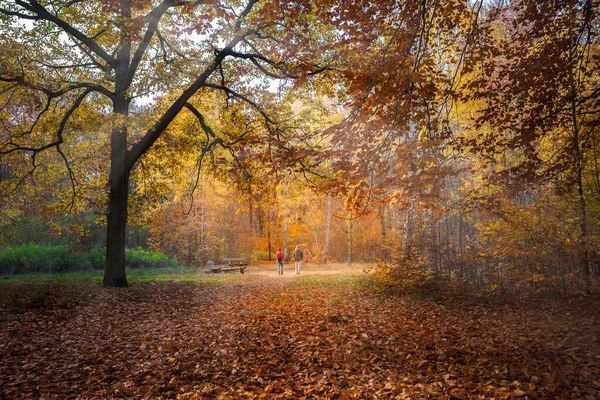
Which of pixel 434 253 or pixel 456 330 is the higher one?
pixel 434 253

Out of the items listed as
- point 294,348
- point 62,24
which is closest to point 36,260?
point 62,24

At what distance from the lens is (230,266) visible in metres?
21.5

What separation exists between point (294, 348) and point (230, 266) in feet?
53.7

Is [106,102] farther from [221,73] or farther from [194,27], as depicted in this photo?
[194,27]

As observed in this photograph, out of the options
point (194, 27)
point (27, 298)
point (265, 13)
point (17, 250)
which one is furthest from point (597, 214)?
point (17, 250)

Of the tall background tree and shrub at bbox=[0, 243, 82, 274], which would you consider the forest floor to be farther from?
shrub at bbox=[0, 243, 82, 274]

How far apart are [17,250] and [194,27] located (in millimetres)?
16510

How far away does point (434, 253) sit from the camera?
10727 mm

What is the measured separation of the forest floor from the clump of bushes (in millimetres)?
8437

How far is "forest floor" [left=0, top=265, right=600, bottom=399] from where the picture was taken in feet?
13.9

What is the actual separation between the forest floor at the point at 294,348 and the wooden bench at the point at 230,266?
33.1 ft

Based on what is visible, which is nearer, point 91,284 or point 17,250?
point 91,284

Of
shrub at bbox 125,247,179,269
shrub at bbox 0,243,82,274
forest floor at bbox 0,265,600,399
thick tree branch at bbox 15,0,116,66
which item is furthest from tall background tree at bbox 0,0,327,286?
shrub at bbox 125,247,179,269

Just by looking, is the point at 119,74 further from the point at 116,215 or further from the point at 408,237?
the point at 408,237
